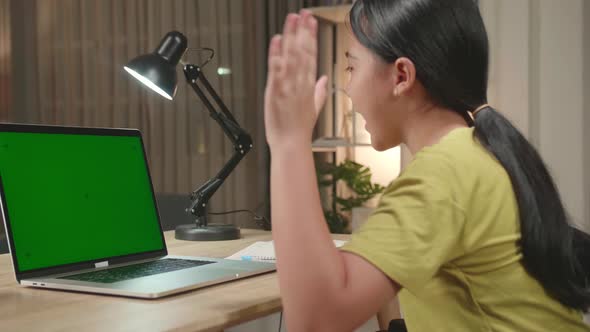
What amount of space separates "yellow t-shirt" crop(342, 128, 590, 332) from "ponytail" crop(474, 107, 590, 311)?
1cm

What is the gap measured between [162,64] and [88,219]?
491mm

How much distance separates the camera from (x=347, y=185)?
12.2 ft

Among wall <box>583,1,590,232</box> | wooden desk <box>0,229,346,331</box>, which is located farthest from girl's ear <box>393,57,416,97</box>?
wall <box>583,1,590,232</box>

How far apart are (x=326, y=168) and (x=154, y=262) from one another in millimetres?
2374

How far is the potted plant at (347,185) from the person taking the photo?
12.1 ft

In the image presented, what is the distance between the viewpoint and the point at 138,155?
4.96ft

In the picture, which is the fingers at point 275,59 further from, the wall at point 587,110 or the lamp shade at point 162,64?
the wall at point 587,110

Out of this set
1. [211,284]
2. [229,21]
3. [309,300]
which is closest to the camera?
[309,300]

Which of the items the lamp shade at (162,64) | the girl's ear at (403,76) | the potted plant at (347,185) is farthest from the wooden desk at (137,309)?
the potted plant at (347,185)

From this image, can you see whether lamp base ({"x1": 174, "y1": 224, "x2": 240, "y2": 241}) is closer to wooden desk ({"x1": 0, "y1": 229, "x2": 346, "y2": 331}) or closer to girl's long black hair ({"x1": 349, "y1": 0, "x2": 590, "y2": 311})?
wooden desk ({"x1": 0, "y1": 229, "x2": 346, "y2": 331})

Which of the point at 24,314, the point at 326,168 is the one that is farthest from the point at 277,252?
the point at 326,168

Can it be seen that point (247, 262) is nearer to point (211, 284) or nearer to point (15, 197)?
point (211, 284)

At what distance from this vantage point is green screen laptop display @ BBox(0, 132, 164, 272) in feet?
4.00

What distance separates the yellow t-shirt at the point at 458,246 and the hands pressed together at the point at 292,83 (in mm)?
130
